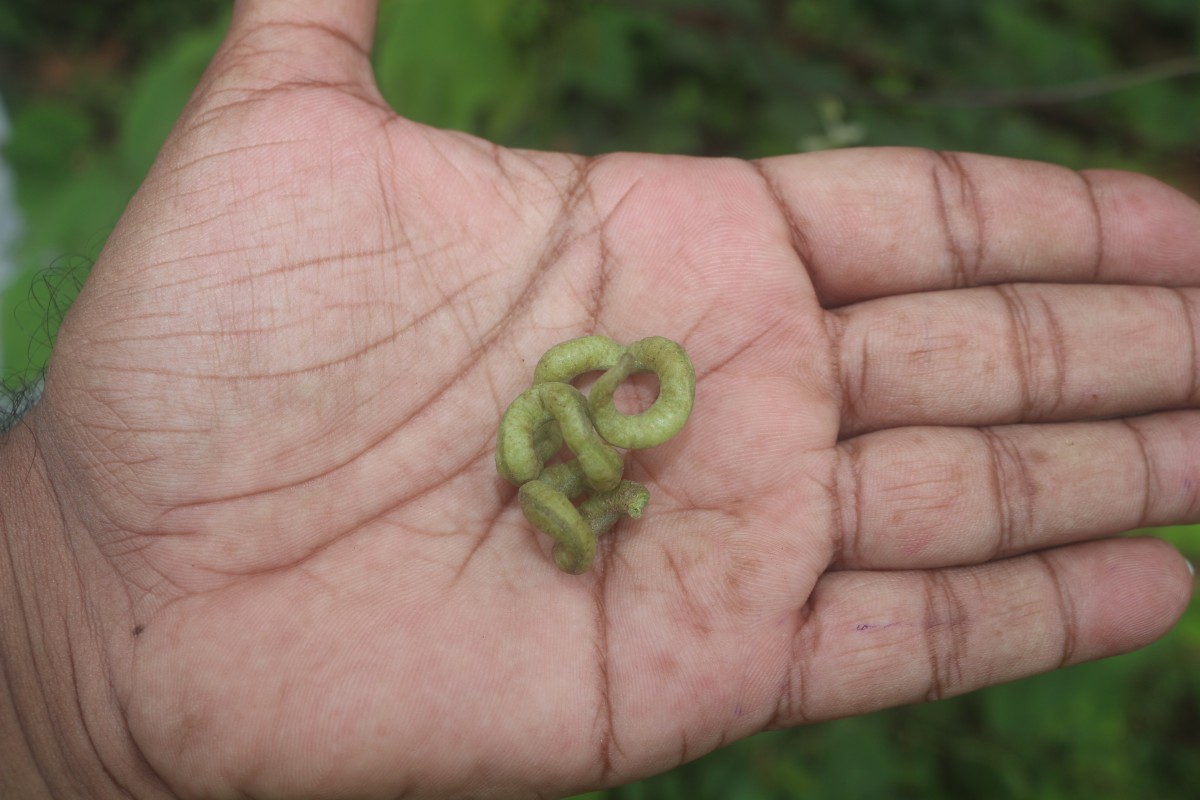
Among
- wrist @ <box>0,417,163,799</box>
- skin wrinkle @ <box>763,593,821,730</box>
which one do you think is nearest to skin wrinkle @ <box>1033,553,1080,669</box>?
skin wrinkle @ <box>763,593,821,730</box>

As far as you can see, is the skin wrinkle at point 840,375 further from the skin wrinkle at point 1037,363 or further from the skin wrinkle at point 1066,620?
the skin wrinkle at point 1066,620

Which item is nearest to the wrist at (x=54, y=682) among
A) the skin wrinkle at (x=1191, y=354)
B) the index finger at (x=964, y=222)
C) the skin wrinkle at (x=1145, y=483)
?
the index finger at (x=964, y=222)

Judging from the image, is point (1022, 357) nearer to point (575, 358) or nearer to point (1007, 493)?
point (1007, 493)

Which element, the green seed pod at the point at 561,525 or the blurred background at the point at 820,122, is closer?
the green seed pod at the point at 561,525

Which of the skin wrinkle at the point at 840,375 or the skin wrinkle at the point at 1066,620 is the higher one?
the skin wrinkle at the point at 840,375

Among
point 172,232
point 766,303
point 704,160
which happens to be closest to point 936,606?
point 766,303

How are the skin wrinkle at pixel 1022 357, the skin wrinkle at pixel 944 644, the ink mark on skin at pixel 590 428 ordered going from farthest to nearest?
the skin wrinkle at pixel 1022 357 → the skin wrinkle at pixel 944 644 → the ink mark on skin at pixel 590 428

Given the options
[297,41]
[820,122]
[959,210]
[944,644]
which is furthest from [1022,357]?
[297,41]
